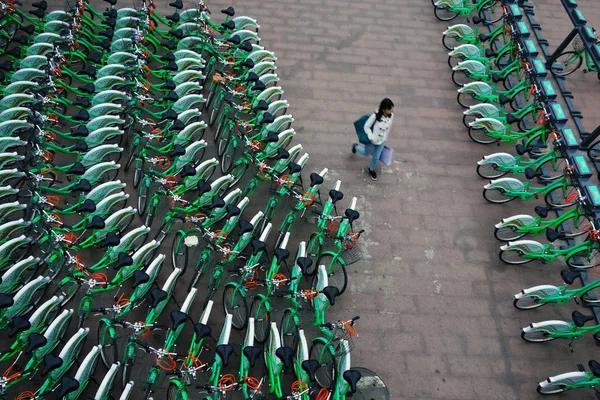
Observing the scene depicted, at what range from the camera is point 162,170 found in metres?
6.45

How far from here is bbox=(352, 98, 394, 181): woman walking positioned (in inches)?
243

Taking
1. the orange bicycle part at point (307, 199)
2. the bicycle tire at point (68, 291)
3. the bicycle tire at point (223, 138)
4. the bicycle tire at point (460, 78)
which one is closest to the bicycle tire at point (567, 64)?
the bicycle tire at point (460, 78)

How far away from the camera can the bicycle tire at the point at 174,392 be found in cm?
448

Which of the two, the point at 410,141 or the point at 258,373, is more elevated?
the point at 410,141

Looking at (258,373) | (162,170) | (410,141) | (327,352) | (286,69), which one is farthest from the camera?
(286,69)

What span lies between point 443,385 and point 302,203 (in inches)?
114

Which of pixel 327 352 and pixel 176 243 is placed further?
pixel 176 243

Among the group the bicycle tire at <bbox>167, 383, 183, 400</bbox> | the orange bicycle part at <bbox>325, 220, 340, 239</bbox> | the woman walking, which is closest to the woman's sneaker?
the woman walking

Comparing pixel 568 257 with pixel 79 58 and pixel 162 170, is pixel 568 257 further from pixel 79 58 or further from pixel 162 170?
pixel 79 58

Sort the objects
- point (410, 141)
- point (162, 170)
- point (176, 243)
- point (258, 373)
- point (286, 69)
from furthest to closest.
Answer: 1. point (286, 69)
2. point (410, 141)
3. point (162, 170)
4. point (176, 243)
5. point (258, 373)

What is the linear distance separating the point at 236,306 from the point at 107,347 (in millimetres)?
1486

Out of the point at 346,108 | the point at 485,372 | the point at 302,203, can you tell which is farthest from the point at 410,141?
the point at 485,372

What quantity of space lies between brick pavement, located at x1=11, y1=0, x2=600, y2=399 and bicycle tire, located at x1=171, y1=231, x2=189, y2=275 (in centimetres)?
207

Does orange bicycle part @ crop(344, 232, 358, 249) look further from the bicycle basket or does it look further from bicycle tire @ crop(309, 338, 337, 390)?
the bicycle basket
